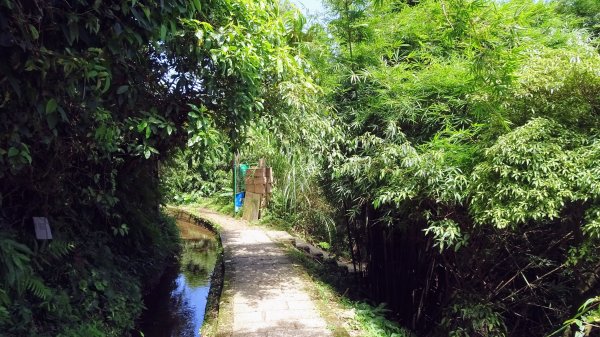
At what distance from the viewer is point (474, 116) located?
4.18 meters

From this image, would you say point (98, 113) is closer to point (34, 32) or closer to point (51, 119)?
point (51, 119)


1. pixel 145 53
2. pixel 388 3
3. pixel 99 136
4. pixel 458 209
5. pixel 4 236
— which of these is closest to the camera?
pixel 4 236

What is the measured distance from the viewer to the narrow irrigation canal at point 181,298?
5.59 meters

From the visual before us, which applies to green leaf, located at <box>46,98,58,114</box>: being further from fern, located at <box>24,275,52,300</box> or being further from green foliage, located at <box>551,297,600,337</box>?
green foliage, located at <box>551,297,600,337</box>

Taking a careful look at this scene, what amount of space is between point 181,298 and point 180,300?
0.11 m

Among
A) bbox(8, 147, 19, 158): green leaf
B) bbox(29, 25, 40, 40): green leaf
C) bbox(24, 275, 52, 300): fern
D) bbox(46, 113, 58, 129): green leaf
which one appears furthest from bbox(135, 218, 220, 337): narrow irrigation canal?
bbox(29, 25, 40, 40): green leaf

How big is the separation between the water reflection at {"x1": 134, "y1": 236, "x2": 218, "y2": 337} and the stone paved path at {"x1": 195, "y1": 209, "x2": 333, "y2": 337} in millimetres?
656

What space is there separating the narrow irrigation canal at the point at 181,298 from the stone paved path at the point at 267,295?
0.66 meters

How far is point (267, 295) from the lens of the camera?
548cm

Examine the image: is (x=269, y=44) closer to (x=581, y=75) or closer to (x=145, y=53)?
(x=145, y=53)

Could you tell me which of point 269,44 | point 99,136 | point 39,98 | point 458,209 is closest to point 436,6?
point 269,44

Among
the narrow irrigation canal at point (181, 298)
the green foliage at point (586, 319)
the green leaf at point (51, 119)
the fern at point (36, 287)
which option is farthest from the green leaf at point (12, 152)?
the narrow irrigation canal at point (181, 298)

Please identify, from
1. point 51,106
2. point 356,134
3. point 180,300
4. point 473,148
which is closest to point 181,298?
point 180,300

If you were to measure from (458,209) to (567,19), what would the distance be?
10.5ft
